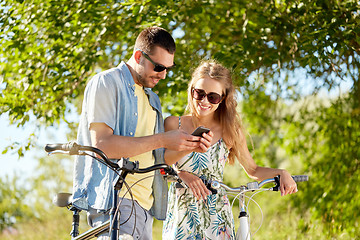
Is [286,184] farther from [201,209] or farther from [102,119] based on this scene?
[102,119]

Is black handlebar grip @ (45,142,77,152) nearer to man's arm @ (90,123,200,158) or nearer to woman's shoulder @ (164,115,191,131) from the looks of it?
man's arm @ (90,123,200,158)

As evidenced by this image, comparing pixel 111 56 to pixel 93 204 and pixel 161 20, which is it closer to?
pixel 161 20

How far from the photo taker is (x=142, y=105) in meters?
3.01

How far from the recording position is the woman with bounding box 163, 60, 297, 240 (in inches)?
127

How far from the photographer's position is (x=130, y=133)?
9.23ft

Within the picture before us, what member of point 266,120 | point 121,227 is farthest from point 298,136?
point 121,227

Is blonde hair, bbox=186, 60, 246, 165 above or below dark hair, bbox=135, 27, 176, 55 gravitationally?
below

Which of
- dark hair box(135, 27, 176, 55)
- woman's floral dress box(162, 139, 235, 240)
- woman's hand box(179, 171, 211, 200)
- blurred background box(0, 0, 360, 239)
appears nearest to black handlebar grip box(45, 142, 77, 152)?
dark hair box(135, 27, 176, 55)

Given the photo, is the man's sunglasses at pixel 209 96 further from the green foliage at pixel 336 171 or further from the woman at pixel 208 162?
the green foliage at pixel 336 171

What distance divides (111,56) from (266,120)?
132 inches

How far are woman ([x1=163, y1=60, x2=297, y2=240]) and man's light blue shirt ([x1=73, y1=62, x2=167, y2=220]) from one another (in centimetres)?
50

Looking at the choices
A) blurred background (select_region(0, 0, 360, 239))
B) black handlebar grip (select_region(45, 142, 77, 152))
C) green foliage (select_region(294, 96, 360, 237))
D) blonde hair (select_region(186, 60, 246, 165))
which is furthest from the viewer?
green foliage (select_region(294, 96, 360, 237))

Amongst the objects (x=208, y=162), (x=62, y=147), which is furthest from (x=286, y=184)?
(x=62, y=147)

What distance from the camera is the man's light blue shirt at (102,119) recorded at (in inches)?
103
